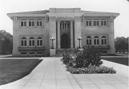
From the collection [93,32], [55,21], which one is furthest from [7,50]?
[93,32]

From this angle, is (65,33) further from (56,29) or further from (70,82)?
(70,82)

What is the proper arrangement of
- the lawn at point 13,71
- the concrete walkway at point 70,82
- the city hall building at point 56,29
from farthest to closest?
the city hall building at point 56,29, the lawn at point 13,71, the concrete walkway at point 70,82

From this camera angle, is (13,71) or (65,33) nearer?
(13,71)

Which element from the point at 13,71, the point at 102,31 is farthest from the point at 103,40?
the point at 13,71

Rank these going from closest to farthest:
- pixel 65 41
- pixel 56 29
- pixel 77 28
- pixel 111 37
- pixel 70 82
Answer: pixel 70 82
pixel 77 28
pixel 56 29
pixel 111 37
pixel 65 41

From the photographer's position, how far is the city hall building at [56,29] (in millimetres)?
53031

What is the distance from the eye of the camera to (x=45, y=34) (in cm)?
5447

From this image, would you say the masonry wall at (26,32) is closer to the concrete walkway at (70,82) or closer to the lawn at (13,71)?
the lawn at (13,71)

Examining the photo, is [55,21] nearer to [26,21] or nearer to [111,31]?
[26,21]

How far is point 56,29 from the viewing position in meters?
53.7

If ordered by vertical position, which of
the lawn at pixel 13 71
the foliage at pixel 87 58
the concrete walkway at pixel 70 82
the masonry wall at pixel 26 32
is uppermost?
the masonry wall at pixel 26 32

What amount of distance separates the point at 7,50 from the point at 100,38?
3391 centimetres

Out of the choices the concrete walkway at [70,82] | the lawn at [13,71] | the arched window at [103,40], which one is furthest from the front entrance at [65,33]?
the concrete walkway at [70,82]

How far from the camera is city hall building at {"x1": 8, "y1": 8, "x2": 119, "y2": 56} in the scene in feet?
174
